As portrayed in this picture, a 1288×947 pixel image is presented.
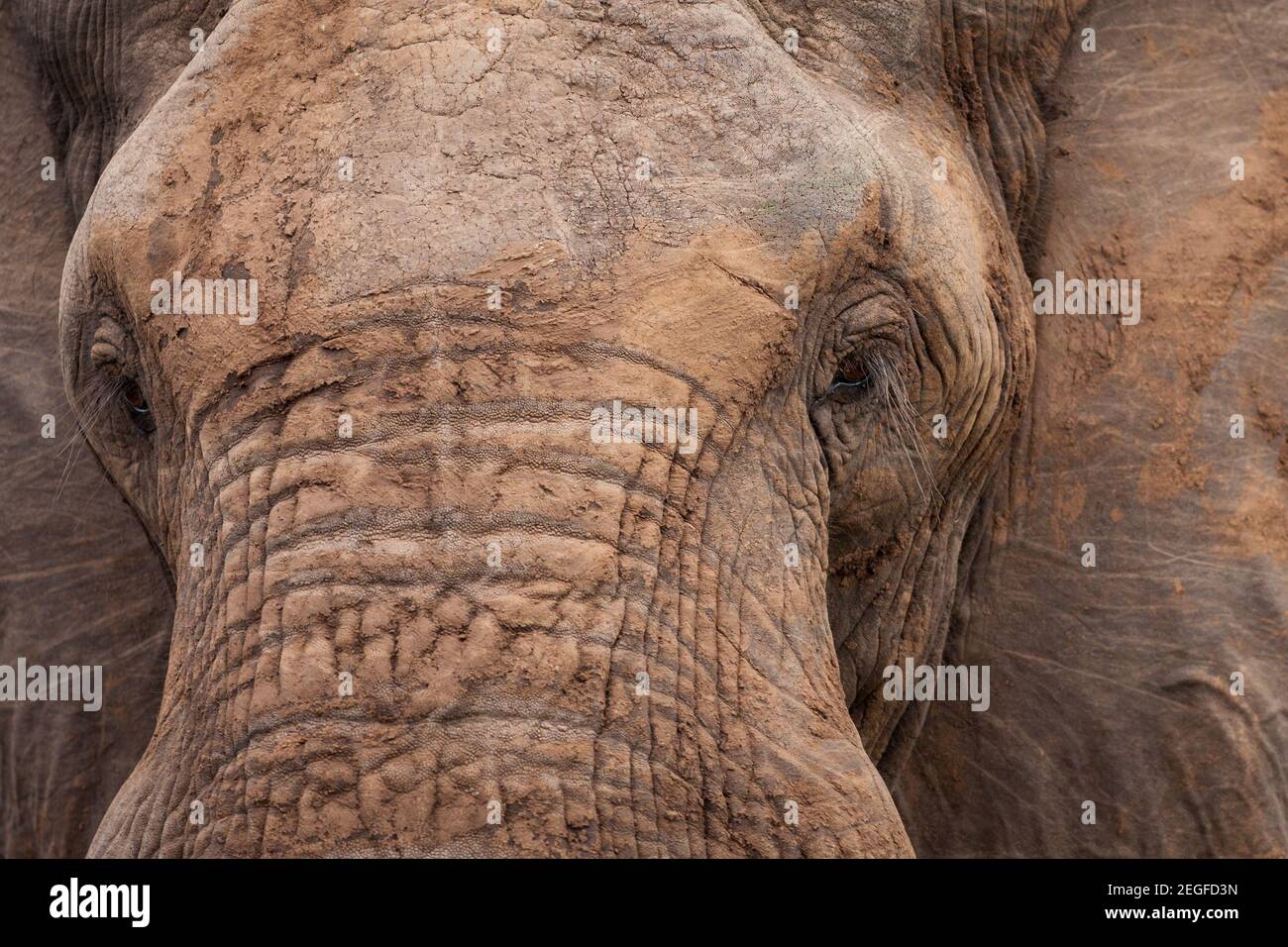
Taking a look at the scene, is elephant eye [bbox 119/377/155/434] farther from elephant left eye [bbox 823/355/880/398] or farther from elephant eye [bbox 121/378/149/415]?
elephant left eye [bbox 823/355/880/398]

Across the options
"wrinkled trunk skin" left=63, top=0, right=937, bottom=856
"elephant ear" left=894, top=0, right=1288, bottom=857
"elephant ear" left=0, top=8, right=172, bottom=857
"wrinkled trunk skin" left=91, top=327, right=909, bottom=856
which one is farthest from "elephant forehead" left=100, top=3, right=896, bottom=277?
"elephant ear" left=0, top=8, right=172, bottom=857

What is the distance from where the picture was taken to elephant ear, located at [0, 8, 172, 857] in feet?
9.67

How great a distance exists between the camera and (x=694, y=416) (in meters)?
2.04

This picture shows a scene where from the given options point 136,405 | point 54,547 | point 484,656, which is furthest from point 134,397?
point 484,656

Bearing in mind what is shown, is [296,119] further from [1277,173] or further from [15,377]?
[1277,173]

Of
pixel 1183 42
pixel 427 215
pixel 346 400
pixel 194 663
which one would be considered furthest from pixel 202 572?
pixel 1183 42

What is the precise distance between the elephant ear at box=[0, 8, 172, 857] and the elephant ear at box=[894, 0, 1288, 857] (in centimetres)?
138

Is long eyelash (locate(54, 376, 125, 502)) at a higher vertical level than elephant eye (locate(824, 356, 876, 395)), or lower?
higher

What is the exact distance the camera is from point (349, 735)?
1.88 meters

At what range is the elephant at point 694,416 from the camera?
1907mm

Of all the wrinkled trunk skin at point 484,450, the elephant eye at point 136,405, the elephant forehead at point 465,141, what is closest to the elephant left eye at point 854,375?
the wrinkled trunk skin at point 484,450

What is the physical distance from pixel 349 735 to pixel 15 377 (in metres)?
1.43

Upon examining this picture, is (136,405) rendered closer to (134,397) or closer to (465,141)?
(134,397)

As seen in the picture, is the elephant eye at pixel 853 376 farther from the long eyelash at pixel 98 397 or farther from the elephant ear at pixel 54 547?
the elephant ear at pixel 54 547
